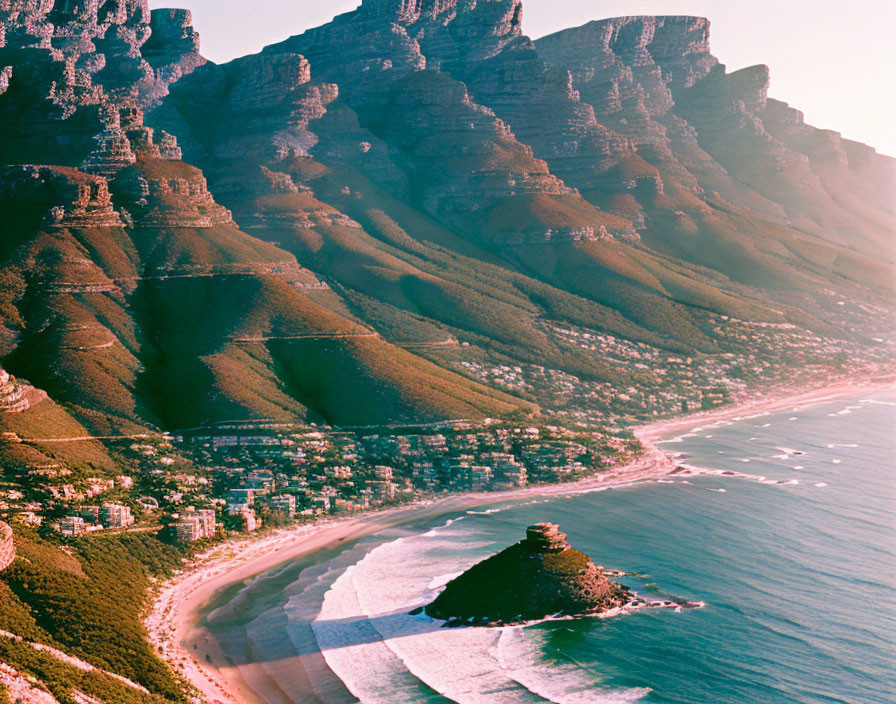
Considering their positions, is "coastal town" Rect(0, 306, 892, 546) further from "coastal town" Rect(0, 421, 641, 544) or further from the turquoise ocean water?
the turquoise ocean water

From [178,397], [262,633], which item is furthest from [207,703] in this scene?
[178,397]

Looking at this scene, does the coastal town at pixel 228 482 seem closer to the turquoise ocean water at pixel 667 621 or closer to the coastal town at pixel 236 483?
the coastal town at pixel 236 483

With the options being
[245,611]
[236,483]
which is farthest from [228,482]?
[245,611]

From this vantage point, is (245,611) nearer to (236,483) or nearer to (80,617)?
(80,617)

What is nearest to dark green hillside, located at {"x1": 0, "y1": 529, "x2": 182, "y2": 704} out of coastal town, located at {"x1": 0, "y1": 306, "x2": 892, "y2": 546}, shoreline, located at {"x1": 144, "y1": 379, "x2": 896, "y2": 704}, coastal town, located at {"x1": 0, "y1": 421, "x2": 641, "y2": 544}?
shoreline, located at {"x1": 144, "y1": 379, "x2": 896, "y2": 704}

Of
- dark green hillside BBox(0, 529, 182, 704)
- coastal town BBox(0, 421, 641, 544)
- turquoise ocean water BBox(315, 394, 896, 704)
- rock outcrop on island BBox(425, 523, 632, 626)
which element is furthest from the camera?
coastal town BBox(0, 421, 641, 544)
